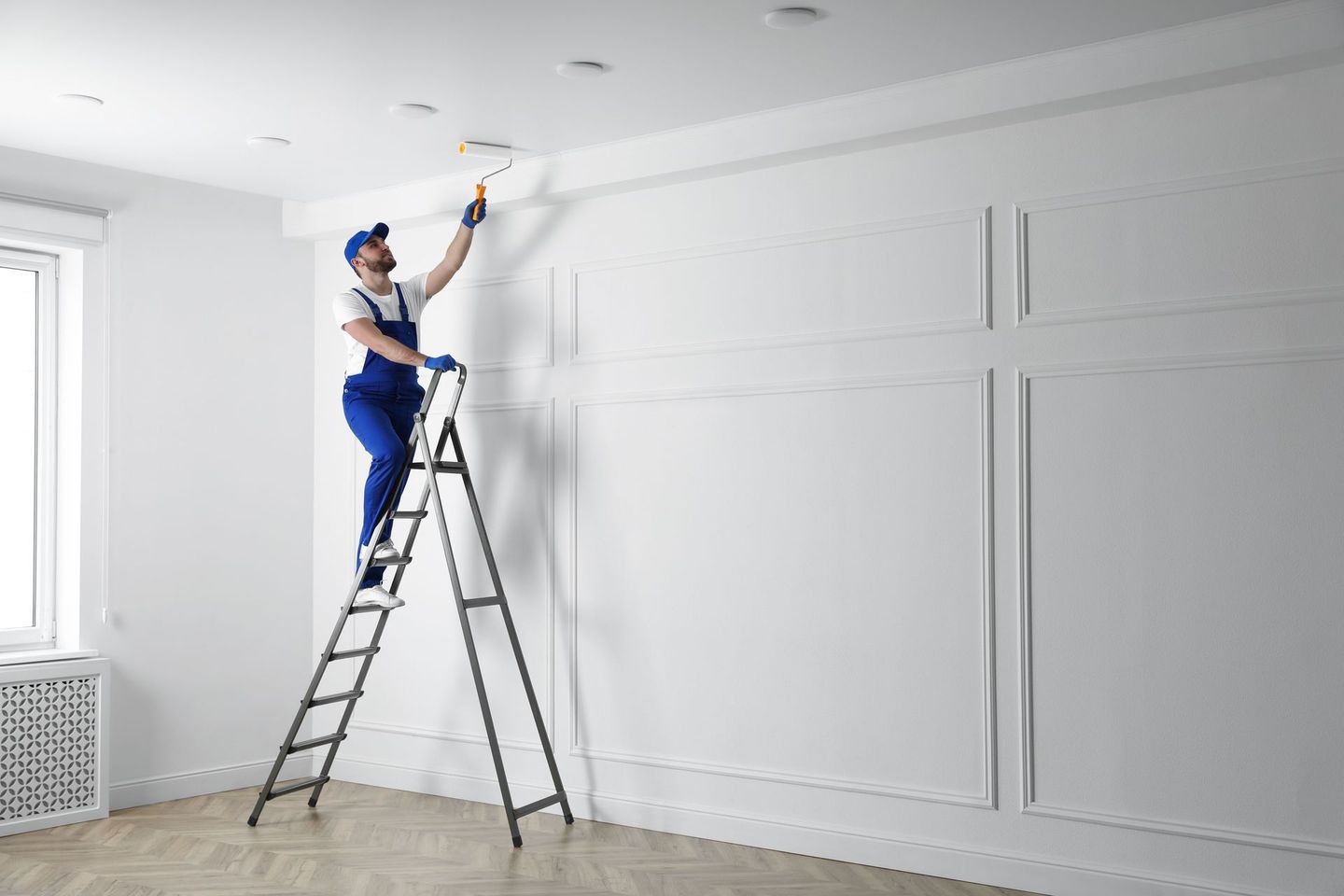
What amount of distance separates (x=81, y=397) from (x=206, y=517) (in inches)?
29.4

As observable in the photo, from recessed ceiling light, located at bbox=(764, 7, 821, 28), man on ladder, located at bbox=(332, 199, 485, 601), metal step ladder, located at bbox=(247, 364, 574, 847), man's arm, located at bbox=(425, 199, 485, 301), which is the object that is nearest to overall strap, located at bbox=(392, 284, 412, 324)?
man on ladder, located at bbox=(332, 199, 485, 601)

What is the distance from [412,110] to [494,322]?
1.11m

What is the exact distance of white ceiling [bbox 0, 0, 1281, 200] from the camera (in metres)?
3.30

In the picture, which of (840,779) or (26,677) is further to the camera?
(26,677)

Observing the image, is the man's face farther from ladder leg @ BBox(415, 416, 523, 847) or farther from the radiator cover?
the radiator cover

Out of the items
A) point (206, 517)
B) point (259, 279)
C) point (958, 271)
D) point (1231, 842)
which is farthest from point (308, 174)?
point (1231, 842)

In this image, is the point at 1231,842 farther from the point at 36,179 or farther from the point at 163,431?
the point at 36,179

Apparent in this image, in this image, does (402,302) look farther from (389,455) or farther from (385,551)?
(385,551)

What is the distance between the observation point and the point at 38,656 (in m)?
4.63

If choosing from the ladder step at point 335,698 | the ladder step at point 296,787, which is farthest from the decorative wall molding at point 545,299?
the ladder step at point 296,787

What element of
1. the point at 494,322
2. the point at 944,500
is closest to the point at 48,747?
the point at 494,322

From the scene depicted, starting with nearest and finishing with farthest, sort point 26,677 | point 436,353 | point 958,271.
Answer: point 958,271
point 26,677
point 436,353

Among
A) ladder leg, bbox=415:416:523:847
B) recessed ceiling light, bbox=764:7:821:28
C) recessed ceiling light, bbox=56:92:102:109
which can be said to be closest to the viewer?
recessed ceiling light, bbox=764:7:821:28

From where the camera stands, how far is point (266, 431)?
5.47 meters
